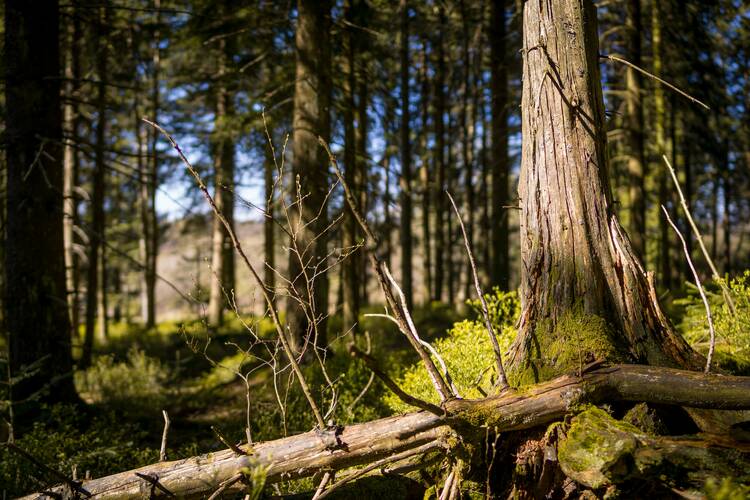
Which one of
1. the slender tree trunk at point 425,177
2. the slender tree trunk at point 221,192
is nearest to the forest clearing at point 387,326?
the slender tree trunk at point 221,192

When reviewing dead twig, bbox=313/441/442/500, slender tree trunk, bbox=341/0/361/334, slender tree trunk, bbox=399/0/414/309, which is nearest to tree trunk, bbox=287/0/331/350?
slender tree trunk, bbox=341/0/361/334

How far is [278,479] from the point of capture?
→ 2.78 meters

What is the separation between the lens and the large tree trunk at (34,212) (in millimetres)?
5918

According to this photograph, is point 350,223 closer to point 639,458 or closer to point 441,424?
point 441,424

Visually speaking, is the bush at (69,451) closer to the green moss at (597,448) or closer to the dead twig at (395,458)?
the dead twig at (395,458)

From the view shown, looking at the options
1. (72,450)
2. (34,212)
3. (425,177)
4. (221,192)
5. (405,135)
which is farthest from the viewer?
(425,177)

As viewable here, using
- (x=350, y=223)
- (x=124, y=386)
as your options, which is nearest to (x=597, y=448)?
(x=124, y=386)

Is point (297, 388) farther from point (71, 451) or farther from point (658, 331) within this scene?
point (658, 331)

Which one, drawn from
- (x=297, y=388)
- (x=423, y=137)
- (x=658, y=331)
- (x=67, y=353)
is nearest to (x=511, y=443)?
(x=658, y=331)

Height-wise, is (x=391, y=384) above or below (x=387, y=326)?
above

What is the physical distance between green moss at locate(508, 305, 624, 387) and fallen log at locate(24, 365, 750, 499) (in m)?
0.17

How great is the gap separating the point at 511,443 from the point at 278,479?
138cm

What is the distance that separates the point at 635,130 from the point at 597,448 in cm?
1001

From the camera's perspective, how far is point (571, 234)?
3.27 metres
